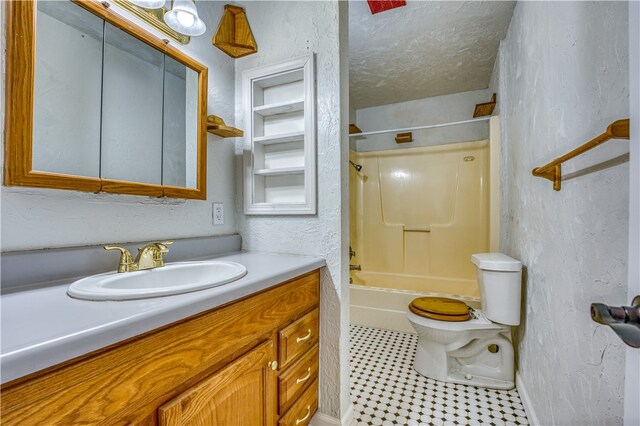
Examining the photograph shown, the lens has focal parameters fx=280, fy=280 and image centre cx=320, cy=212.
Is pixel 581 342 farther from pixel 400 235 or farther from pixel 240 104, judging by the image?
pixel 400 235

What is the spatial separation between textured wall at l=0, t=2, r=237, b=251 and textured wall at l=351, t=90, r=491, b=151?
2.17 meters

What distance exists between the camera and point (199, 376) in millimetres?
700

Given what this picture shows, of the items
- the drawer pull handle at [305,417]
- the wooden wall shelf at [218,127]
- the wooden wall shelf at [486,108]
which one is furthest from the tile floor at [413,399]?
the wooden wall shelf at [486,108]

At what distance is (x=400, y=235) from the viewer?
10.4 ft

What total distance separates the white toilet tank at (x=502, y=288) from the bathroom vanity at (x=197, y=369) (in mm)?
1027

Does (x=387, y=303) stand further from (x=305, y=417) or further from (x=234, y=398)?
(x=234, y=398)

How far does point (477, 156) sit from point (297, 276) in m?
2.58

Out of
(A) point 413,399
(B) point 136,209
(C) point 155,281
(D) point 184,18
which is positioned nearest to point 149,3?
(D) point 184,18

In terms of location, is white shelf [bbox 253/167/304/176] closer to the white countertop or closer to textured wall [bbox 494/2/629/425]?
the white countertop

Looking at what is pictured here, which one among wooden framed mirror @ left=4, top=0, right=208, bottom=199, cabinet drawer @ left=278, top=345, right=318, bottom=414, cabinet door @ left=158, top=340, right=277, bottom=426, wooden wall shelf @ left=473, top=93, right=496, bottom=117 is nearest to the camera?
cabinet door @ left=158, top=340, right=277, bottom=426

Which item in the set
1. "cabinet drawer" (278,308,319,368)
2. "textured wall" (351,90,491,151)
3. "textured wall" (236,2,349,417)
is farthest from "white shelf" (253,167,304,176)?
"textured wall" (351,90,491,151)

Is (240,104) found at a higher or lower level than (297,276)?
higher

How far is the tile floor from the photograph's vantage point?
1396 mm

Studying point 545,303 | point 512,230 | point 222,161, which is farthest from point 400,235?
point 222,161
